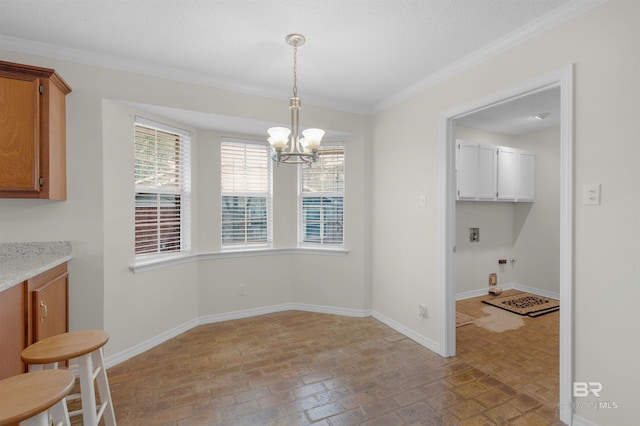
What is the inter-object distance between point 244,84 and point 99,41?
1.22m

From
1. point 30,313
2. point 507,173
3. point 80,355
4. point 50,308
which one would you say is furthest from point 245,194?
point 507,173

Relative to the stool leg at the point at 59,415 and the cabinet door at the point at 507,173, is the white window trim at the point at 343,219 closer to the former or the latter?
the cabinet door at the point at 507,173

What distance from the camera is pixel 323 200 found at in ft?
13.3

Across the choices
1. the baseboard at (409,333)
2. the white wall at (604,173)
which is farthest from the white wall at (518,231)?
the white wall at (604,173)

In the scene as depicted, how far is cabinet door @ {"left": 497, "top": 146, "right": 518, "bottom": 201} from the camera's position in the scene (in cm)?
462

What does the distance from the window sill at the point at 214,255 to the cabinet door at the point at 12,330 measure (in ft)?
3.48

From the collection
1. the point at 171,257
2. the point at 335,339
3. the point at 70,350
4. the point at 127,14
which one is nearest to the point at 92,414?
the point at 70,350

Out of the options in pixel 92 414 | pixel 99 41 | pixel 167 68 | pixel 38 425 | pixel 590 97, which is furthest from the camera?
pixel 167 68

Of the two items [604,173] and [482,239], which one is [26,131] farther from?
[482,239]

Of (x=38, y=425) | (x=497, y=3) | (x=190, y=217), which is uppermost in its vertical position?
(x=497, y=3)

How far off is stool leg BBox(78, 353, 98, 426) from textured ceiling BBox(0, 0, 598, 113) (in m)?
2.12

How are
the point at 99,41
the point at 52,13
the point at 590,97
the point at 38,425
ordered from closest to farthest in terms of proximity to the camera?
the point at 38,425 < the point at 590,97 < the point at 52,13 < the point at 99,41

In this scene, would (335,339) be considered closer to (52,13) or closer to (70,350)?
(70,350)

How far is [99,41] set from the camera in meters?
2.36
